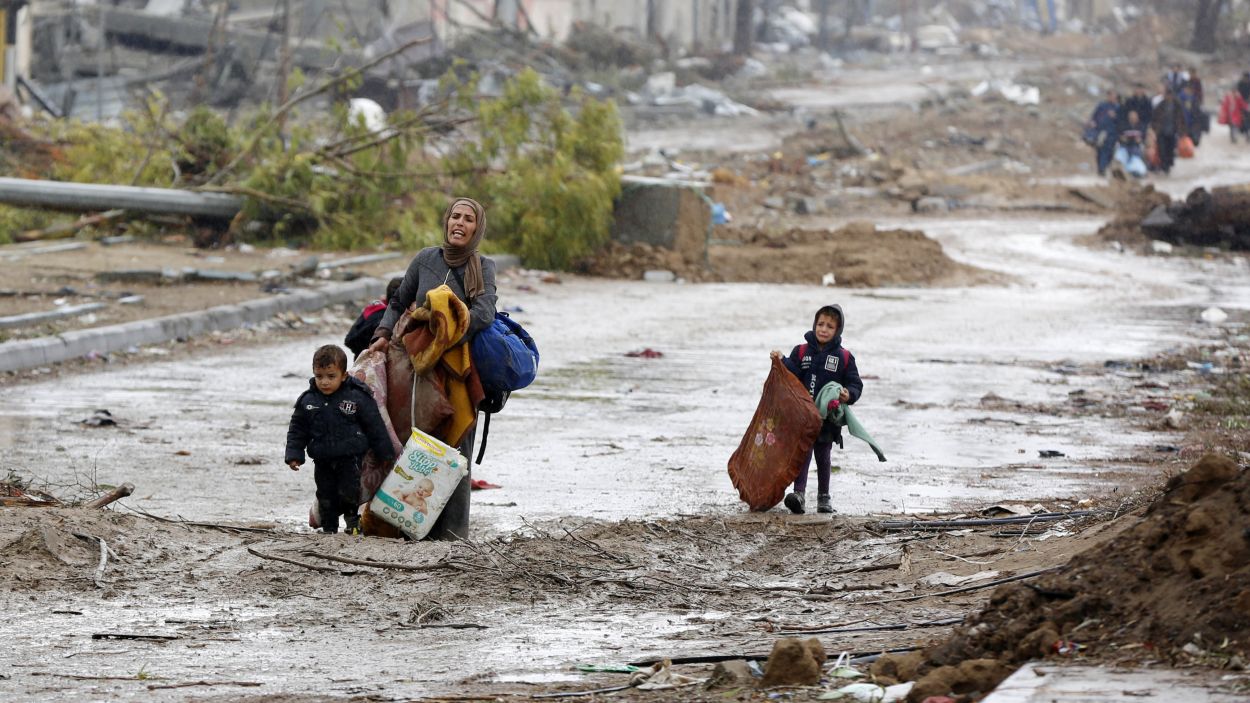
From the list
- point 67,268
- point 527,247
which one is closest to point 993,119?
point 527,247

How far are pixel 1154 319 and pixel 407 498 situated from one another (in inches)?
502

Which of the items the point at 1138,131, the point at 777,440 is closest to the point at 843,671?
the point at 777,440

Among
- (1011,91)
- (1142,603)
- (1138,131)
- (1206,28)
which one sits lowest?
(1142,603)

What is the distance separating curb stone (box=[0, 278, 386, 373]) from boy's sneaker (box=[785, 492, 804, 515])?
6.99m

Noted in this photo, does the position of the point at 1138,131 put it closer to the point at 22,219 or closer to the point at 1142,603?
the point at 22,219

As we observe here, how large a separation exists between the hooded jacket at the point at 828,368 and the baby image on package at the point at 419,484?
1.87 meters

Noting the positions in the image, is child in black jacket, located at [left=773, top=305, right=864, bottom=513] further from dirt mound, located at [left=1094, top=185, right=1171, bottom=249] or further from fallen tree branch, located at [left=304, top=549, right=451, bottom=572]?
dirt mound, located at [left=1094, top=185, right=1171, bottom=249]

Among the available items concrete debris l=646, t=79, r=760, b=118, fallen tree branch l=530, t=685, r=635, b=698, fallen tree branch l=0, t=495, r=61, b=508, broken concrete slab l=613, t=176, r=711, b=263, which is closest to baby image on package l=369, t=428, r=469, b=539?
fallen tree branch l=0, t=495, r=61, b=508

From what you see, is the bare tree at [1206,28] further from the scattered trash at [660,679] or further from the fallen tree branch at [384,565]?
the scattered trash at [660,679]

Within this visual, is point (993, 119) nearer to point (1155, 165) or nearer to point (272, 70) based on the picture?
point (1155, 165)

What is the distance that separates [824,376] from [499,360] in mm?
1829

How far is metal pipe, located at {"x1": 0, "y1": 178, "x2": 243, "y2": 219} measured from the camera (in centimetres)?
1758

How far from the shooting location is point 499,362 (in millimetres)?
6855

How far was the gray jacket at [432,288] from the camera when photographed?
6879mm
